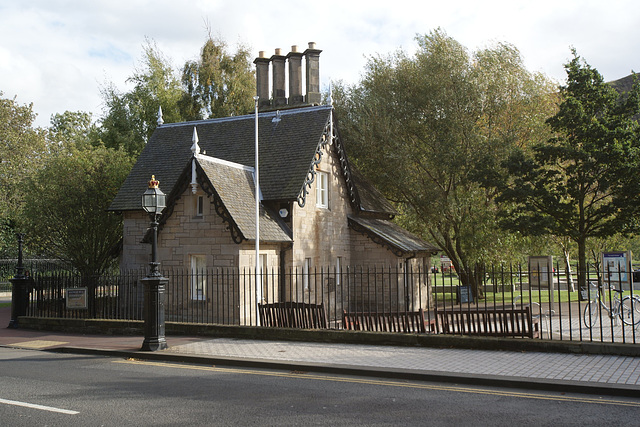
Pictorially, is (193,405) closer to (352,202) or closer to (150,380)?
(150,380)

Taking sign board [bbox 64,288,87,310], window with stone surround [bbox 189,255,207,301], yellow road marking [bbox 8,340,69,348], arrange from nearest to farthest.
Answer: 1. yellow road marking [bbox 8,340,69,348]
2. sign board [bbox 64,288,87,310]
3. window with stone surround [bbox 189,255,207,301]

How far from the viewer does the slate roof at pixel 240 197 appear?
20.2 meters

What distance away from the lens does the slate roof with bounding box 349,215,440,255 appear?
25250 mm

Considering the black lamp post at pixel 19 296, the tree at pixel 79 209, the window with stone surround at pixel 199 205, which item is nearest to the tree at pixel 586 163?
the window with stone surround at pixel 199 205

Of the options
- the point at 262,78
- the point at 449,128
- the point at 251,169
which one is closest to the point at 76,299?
the point at 251,169

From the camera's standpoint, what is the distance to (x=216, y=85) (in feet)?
142

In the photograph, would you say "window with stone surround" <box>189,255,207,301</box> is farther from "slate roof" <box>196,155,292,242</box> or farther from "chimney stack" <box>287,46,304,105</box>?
"chimney stack" <box>287,46,304,105</box>

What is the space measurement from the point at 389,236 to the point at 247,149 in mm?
7571

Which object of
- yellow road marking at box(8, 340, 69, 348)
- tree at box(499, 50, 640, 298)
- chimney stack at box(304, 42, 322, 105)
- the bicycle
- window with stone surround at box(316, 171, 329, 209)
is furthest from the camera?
chimney stack at box(304, 42, 322, 105)

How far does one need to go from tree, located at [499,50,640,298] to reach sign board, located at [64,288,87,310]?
18007 mm

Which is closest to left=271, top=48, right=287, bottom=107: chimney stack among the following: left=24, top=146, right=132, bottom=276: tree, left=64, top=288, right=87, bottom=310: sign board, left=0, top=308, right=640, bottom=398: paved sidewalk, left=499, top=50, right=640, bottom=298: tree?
left=24, top=146, right=132, bottom=276: tree

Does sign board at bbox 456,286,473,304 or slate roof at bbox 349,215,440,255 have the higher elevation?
slate roof at bbox 349,215,440,255

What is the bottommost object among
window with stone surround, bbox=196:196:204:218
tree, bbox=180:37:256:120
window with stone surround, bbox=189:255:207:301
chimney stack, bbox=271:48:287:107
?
window with stone surround, bbox=189:255:207:301

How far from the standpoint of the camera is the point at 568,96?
25.7m
